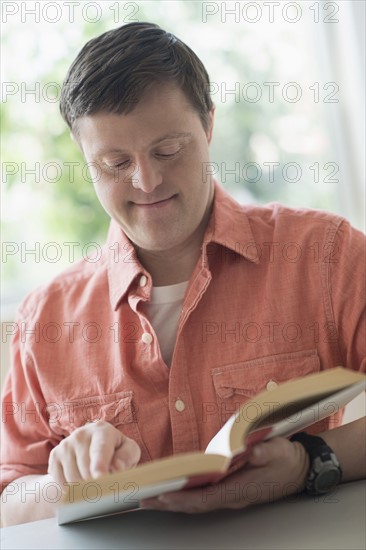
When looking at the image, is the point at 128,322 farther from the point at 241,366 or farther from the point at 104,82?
the point at 104,82

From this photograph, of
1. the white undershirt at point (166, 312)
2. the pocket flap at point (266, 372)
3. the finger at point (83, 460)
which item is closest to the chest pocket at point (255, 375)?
the pocket flap at point (266, 372)

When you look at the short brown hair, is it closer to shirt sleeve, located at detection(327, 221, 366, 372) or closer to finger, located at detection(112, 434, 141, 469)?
shirt sleeve, located at detection(327, 221, 366, 372)

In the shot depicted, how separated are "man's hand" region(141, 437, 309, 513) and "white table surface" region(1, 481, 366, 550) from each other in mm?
16

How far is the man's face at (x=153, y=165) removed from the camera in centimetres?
121

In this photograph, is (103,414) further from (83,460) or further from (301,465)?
(301,465)

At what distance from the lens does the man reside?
122 cm

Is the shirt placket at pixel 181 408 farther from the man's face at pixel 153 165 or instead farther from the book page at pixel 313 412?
the book page at pixel 313 412

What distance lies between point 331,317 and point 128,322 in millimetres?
350

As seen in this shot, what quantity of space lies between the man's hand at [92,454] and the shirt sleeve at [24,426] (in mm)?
316

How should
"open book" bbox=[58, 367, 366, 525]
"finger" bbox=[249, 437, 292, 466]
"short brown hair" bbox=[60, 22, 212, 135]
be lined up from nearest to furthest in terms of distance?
"open book" bbox=[58, 367, 366, 525], "finger" bbox=[249, 437, 292, 466], "short brown hair" bbox=[60, 22, 212, 135]

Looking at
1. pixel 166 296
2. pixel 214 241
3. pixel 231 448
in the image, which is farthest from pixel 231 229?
pixel 231 448

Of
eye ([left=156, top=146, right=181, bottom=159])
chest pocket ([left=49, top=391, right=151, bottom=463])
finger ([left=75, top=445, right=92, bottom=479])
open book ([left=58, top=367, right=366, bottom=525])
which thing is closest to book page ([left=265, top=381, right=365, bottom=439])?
open book ([left=58, top=367, right=366, bottom=525])

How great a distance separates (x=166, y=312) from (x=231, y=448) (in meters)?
0.55

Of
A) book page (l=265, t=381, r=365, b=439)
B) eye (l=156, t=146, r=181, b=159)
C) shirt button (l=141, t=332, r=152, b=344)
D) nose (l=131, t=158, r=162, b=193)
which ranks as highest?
eye (l=156, t=146, r=181, b=159)
